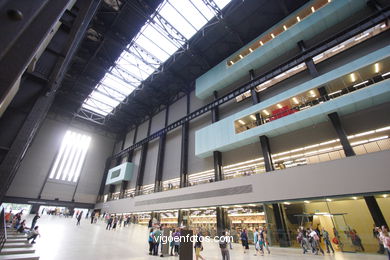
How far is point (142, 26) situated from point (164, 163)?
21.0 metres

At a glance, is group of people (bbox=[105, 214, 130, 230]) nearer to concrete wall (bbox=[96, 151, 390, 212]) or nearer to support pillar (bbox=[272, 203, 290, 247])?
concrete wall (bbox=[96, 151, 390, 212])

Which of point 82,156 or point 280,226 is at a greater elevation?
point 82,156

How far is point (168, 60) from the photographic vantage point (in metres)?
28.6

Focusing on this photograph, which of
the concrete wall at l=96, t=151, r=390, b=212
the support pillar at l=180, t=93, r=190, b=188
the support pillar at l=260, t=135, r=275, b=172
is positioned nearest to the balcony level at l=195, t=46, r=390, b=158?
the support pillar at l=260, t=135, r=275, b=172

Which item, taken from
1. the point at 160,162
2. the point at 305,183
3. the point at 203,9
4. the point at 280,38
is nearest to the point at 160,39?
the point at 203,9

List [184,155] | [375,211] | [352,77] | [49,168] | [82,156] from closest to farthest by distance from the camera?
1. [375,211]
2. [352,77]
3. [184,155]
4. [49,168]
5. [82,156]

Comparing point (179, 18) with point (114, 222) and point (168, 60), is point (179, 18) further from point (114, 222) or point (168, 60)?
point (114, 222)

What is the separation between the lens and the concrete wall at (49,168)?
3522 cm

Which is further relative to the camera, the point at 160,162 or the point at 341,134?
the point at 160,162

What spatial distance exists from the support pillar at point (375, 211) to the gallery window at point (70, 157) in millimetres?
48276

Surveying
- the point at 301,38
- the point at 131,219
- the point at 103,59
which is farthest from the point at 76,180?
the point at 301,38

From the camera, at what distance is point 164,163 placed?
32.2 m

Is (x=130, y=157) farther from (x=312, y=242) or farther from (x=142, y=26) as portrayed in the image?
(x=312, y=242)

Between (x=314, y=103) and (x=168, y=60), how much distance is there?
820 inches
